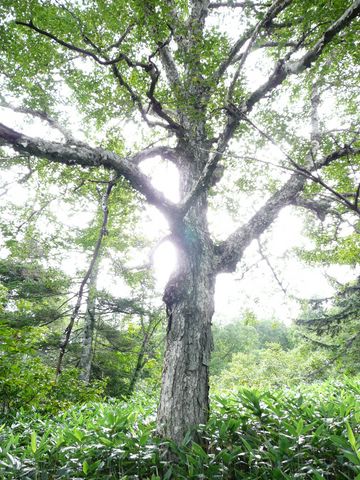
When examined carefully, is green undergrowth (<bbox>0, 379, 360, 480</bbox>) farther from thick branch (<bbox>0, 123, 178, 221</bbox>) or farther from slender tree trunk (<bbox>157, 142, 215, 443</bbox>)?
thick branch (<bbox>0, 123, 178, 221</bbox>)

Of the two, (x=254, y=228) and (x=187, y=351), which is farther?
(x=254, y=228)

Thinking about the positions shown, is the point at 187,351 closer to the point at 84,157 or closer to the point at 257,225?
the point at 257,225

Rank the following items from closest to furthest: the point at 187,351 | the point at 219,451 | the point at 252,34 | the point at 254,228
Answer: the point at 252,34 → the point at 219,451 → the point at 187,351 → the point at 254,228

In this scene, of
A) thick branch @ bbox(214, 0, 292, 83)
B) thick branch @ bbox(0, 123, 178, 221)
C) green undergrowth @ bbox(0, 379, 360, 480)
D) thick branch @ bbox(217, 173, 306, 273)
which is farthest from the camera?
thick branch @ bbox(217, 173, 306, 273)

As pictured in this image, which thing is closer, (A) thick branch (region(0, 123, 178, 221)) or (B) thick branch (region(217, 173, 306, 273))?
(A) thick branch (region(0, 123, 178, 221))

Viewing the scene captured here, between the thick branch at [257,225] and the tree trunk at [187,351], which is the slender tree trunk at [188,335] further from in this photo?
the thick branch at [257,225]

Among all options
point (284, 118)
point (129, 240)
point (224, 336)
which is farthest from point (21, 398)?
point (224, 336)

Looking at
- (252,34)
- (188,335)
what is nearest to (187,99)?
(252,34)

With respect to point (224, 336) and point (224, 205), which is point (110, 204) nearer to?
point (224, 205)

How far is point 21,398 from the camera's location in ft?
14.9

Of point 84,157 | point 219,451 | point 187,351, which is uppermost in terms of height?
point 84,157

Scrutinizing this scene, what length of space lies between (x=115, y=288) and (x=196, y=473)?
21.7 ft

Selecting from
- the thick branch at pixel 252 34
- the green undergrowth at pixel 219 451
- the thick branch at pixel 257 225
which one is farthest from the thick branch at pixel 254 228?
the thick branch at pixel 252 34

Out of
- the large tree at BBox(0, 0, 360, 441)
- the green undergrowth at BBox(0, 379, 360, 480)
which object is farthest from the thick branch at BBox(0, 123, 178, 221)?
the green undergrowth at BBox(0, 379, 360, 480)
